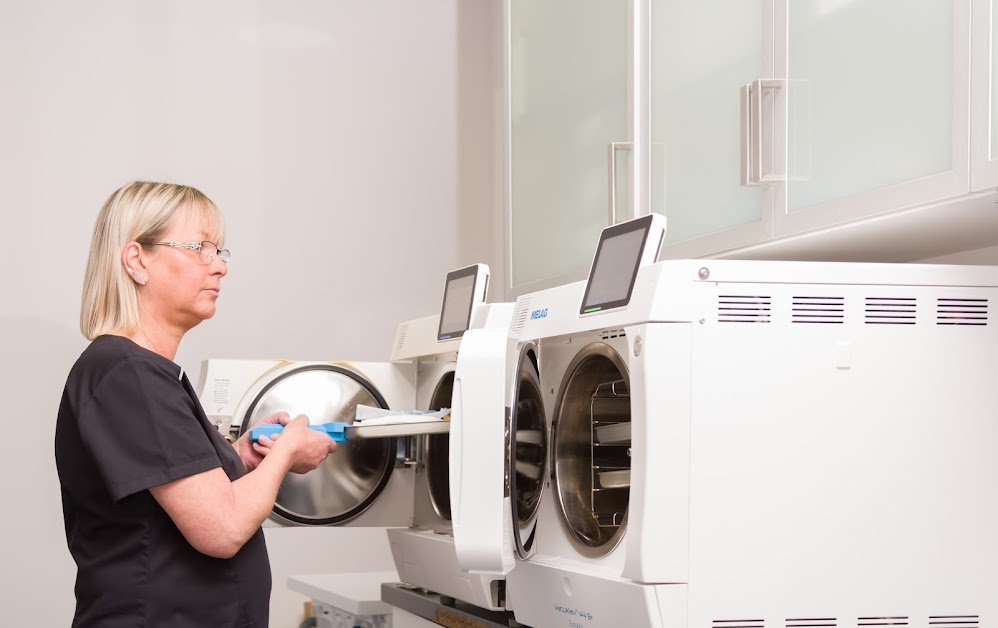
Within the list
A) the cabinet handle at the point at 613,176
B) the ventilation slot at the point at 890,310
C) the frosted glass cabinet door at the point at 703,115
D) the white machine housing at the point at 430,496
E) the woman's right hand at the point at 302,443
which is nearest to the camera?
the ventilation slot at the point at 890,310

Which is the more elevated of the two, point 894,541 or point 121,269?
point 121,269

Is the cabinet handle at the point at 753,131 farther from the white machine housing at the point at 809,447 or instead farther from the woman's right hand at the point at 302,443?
the woman's right hand at the point at 302,443

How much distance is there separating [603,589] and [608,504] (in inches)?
16.7

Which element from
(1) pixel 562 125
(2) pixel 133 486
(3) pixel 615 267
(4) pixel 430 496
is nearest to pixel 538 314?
(3) pixel 615 267

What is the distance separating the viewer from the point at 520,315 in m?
2.13

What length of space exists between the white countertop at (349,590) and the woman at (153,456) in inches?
41.3

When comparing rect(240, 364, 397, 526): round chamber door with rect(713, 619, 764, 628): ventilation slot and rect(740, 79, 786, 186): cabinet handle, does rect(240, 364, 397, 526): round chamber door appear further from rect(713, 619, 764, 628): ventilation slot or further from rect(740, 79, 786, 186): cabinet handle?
rect(713, 619, 764, 628): ventilation slot

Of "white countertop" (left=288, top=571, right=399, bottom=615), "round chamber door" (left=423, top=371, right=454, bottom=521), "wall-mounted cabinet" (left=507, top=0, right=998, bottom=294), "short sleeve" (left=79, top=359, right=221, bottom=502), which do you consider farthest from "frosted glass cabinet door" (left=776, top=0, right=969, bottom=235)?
"white countertop" (left=288, top=571, right=399, bottom=615)

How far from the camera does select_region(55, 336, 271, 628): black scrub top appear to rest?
1712mm

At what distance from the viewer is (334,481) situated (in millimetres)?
2850

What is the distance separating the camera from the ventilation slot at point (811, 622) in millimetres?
1640

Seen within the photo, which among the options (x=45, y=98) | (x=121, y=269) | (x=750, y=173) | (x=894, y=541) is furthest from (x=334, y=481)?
(x=45, y=98)

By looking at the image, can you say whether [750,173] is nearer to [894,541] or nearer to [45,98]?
[894,541]

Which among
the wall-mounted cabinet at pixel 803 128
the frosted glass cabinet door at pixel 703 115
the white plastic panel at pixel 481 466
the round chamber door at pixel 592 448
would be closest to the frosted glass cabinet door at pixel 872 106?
the wall-mounted cabinet at pixel 803 128
